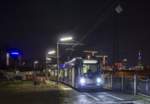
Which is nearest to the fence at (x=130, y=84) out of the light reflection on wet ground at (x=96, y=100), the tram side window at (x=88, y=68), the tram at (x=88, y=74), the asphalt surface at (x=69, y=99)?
the asphalt surface at (x=69, y=99)

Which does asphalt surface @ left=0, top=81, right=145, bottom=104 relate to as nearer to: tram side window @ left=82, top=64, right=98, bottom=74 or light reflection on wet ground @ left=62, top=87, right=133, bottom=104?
light reflection on wet ground @ left=62, top=87, right=133, bottom=104

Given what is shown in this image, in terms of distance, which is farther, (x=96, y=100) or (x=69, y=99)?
(x=69, y=99)

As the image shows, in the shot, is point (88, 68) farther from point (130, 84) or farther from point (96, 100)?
point (96, 100)

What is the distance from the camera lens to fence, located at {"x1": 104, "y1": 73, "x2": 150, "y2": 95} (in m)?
29.8

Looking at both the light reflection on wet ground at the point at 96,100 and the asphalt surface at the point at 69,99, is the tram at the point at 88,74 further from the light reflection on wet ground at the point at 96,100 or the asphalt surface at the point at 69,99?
the light reflection on wet ground at the point at 96,100

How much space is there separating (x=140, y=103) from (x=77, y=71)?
1751 centimetres

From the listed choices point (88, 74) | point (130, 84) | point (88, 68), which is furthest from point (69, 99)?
point (88, 68)

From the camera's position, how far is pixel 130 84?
3475cm

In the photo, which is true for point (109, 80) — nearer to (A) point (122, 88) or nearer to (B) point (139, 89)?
(A) point (122, 88)

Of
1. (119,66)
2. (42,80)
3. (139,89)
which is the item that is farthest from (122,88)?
(119,66)

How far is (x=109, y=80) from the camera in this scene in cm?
4391

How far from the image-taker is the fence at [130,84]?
29828 millimetres

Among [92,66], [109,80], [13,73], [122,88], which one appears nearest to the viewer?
[122,88]

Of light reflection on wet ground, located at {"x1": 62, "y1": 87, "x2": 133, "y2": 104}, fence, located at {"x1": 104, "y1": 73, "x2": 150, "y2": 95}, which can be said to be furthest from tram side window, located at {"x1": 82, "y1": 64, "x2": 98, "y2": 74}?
light reflection on wet ground, located at {"x1": 62, "y1": 87, "x2": 133, "y2": 104}
